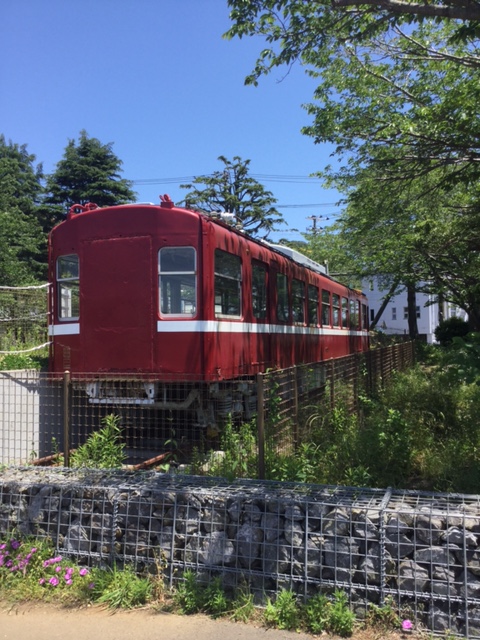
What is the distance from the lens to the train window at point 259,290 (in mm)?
8466

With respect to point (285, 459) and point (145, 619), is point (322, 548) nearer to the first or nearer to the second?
point (145, 619)

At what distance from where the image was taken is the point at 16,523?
418 cm

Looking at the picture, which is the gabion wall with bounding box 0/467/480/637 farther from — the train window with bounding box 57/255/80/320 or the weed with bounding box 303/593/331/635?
the train window with bounding box 57/255/80/320

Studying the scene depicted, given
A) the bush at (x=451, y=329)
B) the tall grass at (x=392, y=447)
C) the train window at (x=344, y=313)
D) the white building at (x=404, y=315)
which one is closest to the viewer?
the tall grass at (x=392, y=447)

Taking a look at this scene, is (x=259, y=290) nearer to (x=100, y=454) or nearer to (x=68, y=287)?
(x=68, y=287)

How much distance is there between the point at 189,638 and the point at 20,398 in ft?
15.7

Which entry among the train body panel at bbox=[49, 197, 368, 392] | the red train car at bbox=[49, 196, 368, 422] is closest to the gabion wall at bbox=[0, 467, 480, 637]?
the red train car at bbox=[49, 196, 368, 422]

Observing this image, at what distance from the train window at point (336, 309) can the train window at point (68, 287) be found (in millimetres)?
8764

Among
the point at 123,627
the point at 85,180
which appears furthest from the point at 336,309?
the point at 85,180

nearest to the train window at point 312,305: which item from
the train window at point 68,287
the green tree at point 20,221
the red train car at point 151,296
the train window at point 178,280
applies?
the red train car at point 151,296

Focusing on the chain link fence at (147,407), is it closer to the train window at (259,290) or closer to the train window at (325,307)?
the train window at (259,290)

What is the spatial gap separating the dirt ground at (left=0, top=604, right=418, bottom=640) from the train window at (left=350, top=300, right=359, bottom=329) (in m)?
15.0

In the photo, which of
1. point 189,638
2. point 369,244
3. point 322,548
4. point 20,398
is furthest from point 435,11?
point 369,244

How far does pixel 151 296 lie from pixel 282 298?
361 centimetres
